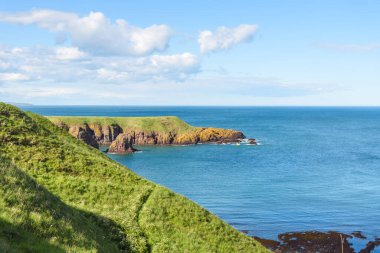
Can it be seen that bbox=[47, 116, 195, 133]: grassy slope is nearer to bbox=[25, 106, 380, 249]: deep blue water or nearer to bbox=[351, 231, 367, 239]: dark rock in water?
bbox=[25, 106, 380, 249]: deep blue water

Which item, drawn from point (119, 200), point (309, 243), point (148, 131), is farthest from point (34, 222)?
point (148, 131)

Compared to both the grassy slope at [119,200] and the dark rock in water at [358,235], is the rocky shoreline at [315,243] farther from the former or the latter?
the grassy slope at [119,200]

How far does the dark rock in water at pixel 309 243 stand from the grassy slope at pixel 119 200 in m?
17.1

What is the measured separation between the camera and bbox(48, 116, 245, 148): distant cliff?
546 ft

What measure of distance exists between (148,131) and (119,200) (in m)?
139

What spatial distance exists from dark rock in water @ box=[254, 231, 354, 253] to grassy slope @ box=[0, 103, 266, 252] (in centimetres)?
1705

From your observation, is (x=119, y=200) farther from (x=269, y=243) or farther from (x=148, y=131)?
(x=148, y=131)

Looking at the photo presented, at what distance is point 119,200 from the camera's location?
33812mm

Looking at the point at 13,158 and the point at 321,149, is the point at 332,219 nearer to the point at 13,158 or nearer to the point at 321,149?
the point at 13,158

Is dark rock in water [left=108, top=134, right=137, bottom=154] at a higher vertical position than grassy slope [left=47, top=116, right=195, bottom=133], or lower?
lower

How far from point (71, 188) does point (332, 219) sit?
46268mm

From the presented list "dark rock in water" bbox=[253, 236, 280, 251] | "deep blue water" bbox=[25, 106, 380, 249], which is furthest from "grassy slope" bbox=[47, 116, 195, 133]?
"dark rock in water" bbox=[253, 236, 280, 251]

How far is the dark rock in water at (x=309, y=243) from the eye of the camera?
167ft

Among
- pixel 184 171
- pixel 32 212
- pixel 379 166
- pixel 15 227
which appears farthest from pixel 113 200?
pixel 379 166
